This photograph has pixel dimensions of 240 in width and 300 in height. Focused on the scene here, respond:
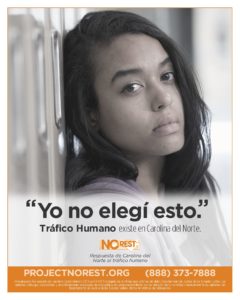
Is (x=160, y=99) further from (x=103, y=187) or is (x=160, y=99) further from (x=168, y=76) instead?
(x=103, y=187)

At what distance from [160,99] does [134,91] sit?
2.4 inches

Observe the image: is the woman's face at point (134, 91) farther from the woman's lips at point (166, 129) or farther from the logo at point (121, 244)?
the logo at point (121, 244)

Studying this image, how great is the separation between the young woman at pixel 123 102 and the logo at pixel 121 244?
0.38 feet

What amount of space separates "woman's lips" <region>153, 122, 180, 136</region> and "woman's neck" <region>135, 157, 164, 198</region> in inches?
2.4

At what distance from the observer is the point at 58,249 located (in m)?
1.42

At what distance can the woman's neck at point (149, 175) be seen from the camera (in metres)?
1.42

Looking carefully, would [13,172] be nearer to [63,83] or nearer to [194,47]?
[63,83]

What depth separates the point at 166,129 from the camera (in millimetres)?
1404

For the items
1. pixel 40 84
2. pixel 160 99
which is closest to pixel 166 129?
pixel 160 99

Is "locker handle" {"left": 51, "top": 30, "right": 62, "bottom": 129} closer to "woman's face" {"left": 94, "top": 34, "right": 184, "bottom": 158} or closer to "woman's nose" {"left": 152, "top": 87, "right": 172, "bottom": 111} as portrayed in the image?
"woman's face" {"left": 94, "top": 34, "right": 184, "bottom": 158}

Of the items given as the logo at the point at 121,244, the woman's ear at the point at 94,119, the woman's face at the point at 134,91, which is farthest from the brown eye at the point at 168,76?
the logo at the point at 121,244

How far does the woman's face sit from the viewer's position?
1.38 meters
